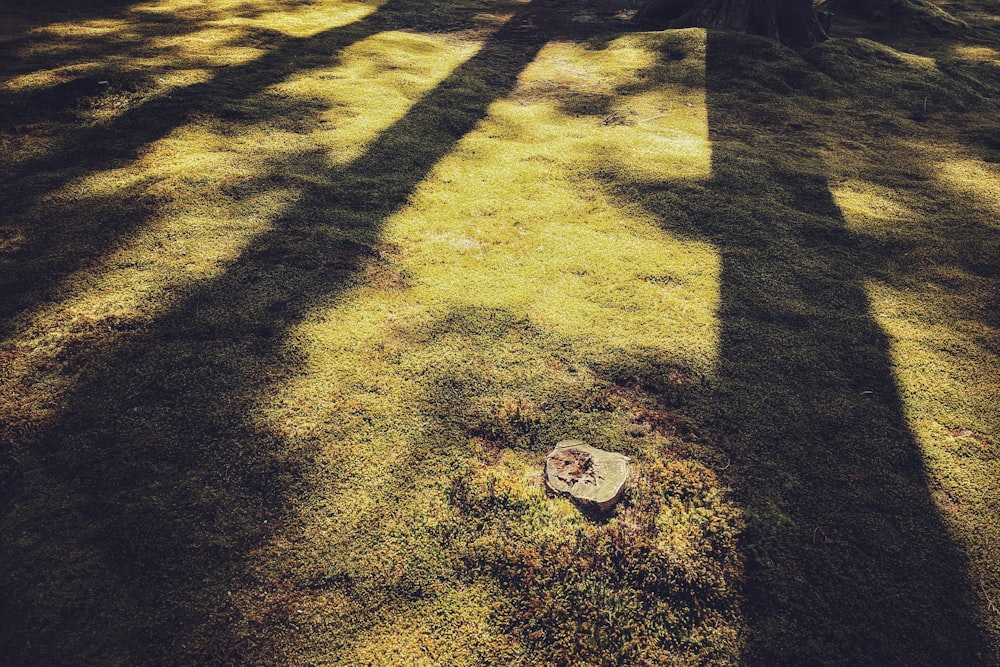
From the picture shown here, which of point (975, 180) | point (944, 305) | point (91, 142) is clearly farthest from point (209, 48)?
point (975, 180)

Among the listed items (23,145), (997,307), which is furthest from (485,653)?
(23,145)

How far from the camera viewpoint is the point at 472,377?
2945 mm

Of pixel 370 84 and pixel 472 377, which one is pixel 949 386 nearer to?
pixel 472 377

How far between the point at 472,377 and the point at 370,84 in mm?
5031

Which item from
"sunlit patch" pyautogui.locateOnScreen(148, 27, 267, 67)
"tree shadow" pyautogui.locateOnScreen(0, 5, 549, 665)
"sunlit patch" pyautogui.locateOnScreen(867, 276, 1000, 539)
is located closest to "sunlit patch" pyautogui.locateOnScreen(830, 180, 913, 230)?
"sunlit patch" pyautogui.locateOnScreen(867, 276, 1000, 539)

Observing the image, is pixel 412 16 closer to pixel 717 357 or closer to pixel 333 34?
pixel 333 34

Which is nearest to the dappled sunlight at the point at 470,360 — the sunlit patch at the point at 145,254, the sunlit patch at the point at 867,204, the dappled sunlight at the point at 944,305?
the sunlit patch at the point at 145,254

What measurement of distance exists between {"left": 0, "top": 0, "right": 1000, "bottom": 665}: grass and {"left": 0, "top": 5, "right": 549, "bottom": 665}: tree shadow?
2 centimetres

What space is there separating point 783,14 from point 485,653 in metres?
10.5

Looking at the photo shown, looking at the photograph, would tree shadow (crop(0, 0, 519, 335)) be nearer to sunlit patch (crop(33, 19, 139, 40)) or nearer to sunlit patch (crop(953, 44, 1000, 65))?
sunlit patch (crop(33, 19, 139, 40))

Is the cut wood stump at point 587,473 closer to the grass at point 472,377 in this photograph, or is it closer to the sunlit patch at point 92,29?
the grass at point 472,377

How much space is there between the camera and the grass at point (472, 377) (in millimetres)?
1966

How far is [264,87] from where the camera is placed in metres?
5.79

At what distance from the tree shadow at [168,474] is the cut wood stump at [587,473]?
1280 mm
